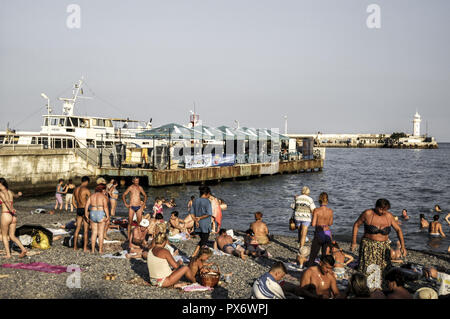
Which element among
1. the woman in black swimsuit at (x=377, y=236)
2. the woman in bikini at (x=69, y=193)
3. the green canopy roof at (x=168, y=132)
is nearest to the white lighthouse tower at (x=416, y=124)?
the green canopy roof at (x=168, y=132)

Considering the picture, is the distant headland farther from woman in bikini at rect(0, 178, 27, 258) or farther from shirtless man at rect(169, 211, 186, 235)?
woman in bikini at rect(0, 178, 27, 258)

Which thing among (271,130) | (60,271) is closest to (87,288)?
(60,271)

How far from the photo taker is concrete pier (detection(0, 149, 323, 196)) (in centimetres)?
2444

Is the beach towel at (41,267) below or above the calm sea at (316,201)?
above

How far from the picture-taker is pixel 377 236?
7.28 m

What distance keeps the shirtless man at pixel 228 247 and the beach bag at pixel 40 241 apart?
433 cm

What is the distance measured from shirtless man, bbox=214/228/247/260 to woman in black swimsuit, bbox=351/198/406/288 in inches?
133

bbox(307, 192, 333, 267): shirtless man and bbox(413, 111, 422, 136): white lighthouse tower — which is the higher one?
bbox(413, 111, 422, 136): white lighthouse tower

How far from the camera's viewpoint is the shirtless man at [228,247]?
10.1 m

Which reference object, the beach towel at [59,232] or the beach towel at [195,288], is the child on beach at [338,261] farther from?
the beach towel at [59,232]

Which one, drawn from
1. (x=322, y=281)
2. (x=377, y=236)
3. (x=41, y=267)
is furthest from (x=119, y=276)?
(x=377, y=236)

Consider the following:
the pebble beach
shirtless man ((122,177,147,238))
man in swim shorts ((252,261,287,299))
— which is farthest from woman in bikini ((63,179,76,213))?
man in swim shorts ((252,261,287,299))
